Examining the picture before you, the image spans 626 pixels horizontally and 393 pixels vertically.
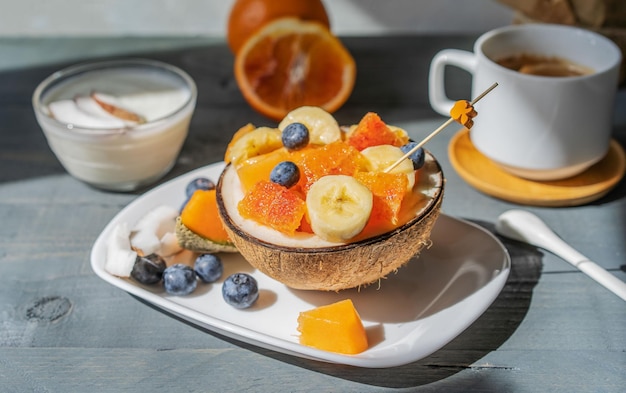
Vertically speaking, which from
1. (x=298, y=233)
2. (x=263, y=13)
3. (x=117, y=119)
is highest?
(x=298, y=233)

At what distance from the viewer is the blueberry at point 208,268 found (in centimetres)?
137

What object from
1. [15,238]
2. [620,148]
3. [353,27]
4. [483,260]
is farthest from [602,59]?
[15,238]

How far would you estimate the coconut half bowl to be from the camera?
3.87 ft

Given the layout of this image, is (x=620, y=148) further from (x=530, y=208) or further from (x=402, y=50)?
(x=402, y=50)

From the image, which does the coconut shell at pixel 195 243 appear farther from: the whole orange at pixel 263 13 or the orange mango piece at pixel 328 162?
the whole orange at pixel 263 13

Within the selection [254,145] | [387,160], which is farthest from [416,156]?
[254,145]

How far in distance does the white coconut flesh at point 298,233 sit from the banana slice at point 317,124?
0.50 ft

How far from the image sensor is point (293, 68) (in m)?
2.07

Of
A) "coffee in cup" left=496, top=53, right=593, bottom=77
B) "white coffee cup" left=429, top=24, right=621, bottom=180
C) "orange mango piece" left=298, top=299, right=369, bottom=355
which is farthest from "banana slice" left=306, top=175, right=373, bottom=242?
"coffee in cup" left=496, top=53, right=593, bottom=77

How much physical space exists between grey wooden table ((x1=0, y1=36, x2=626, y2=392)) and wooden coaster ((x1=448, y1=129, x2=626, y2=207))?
0.03 metres

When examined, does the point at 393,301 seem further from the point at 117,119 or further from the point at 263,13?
the point at 263,13

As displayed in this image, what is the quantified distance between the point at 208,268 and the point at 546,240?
26.8 inches

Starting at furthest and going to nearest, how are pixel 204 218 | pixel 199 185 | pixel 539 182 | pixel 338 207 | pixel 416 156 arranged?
pixel 539 182 → pixel 199 185 → pixel 204 218 → pixel 416 156 → pixel 338 207

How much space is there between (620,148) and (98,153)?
1.28 metres
